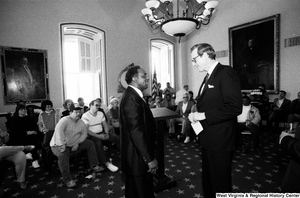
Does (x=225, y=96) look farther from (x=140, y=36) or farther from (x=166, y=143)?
(x=140, y=36)

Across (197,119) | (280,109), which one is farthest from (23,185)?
(280,109)

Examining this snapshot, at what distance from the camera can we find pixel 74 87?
8.58 meters

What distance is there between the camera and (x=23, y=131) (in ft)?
13.0

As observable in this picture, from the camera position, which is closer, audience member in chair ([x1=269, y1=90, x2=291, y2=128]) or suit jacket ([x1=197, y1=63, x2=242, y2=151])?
suit jacket ([x1=197, y1=63, x2=242, y2=151])

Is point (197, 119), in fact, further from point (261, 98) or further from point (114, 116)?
point (261, 98)

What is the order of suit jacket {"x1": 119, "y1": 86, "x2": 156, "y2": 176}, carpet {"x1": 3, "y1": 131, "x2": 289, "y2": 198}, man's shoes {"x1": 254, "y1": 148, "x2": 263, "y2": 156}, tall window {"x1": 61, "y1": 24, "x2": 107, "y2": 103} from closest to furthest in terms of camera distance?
suit jacket {"x1": 119, "y1": 86, "x2": 156, "y2": 176} → carpet {"x1": 3, "y1": 131, "x2": 289, "y2": 198} → man's shoes {"x1": 254, "y1": 148, "x2": 263, "y2": 156} → tall window {"x1": 61, "y1": 24, "x2": 107, "y2": 103}

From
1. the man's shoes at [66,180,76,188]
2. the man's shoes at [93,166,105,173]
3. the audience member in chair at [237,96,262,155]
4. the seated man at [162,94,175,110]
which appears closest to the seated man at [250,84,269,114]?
the audience member in chair at [237,96,262,155]

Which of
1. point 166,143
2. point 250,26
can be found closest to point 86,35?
point 166,143

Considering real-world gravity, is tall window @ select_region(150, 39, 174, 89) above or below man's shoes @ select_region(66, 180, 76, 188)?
above

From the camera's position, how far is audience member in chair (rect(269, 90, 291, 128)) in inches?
227

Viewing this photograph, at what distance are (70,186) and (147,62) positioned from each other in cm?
655

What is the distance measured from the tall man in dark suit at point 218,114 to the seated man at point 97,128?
240 cm

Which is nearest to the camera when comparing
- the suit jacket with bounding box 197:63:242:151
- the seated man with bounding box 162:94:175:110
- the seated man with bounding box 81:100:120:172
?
the suit jacket with bounding box 197:63:242:151

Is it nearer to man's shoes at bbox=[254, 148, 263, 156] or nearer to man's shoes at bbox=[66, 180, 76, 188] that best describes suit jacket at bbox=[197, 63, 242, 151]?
man's shoes at bbox=[66, 180, 76, 188]
